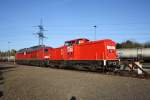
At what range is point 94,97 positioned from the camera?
27.4 feet

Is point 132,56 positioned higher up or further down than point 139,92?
higher up

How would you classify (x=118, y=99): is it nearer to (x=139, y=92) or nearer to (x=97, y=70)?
(x=139, y=92)

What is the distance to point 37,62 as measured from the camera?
35.1 meters

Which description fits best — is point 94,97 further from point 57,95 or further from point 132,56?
point 132,56

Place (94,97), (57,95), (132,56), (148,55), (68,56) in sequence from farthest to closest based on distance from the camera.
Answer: (132,56) < (148,55) < (68,56) < (57,95) < (94,97)

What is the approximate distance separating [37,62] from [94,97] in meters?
27.9

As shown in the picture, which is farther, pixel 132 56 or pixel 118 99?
pixel 132 56

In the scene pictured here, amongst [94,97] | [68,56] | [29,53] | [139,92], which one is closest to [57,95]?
[94,97]

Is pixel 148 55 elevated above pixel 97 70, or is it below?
above

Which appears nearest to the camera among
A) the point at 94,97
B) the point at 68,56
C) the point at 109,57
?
the point at 94,97

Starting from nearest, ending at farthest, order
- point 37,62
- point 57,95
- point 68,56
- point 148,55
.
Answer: point 57,95
point 68,56
point 148,55
point 37,62

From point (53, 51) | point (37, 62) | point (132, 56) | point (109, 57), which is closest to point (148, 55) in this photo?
point (132, 56)

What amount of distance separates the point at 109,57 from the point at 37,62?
64.0 ft

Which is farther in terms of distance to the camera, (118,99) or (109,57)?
(109,57)
